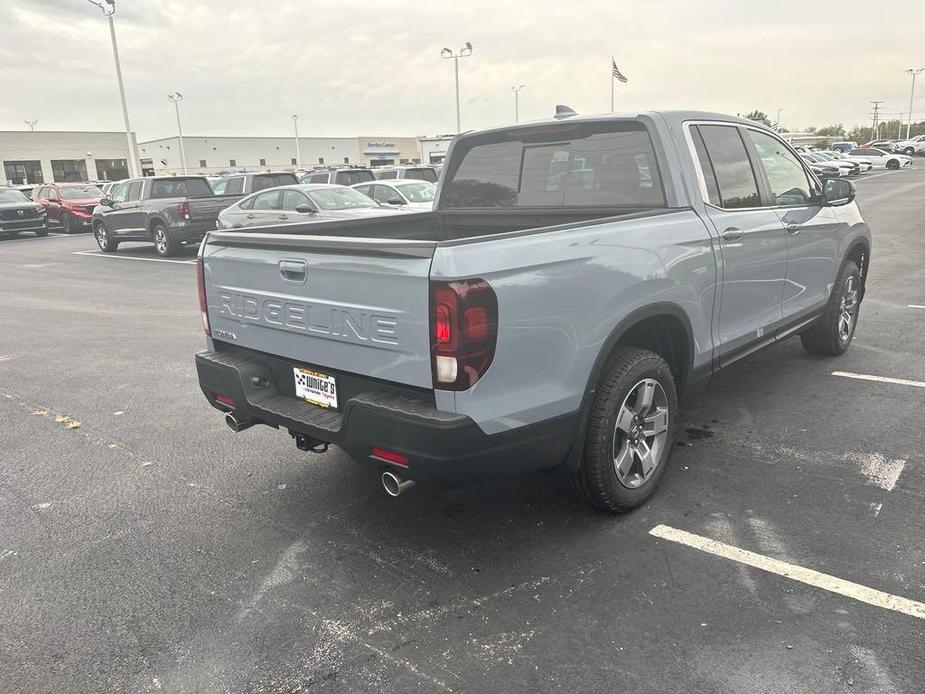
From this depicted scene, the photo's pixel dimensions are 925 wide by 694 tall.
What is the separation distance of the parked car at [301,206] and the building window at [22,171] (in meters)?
59.1

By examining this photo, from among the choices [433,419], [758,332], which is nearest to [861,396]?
[758,332]

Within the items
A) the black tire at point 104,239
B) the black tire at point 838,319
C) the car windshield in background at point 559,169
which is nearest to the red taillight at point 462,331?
the car windshield in background at point 559,169

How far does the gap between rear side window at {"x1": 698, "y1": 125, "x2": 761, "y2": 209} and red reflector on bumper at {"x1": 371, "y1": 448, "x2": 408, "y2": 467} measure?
2477mm

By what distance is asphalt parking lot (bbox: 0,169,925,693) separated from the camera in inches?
99.6

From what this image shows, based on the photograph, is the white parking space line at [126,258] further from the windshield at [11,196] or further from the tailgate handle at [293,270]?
the tailgate handle at [293,270]

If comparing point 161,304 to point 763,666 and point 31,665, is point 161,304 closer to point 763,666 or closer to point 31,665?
point 31,665

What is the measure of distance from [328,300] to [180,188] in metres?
15.5

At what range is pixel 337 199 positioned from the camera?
1347cm

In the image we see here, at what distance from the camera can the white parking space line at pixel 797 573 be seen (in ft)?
9.04

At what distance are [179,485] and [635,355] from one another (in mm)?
2686

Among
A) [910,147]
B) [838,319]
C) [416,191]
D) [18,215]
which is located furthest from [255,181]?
[910,147]

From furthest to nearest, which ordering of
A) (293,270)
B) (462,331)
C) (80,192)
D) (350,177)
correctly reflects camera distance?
(80,192), (350,177), (293,270), (462,331)

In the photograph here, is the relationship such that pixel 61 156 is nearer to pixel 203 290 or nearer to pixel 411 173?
pixel 411 173

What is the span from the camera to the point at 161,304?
9984mm
